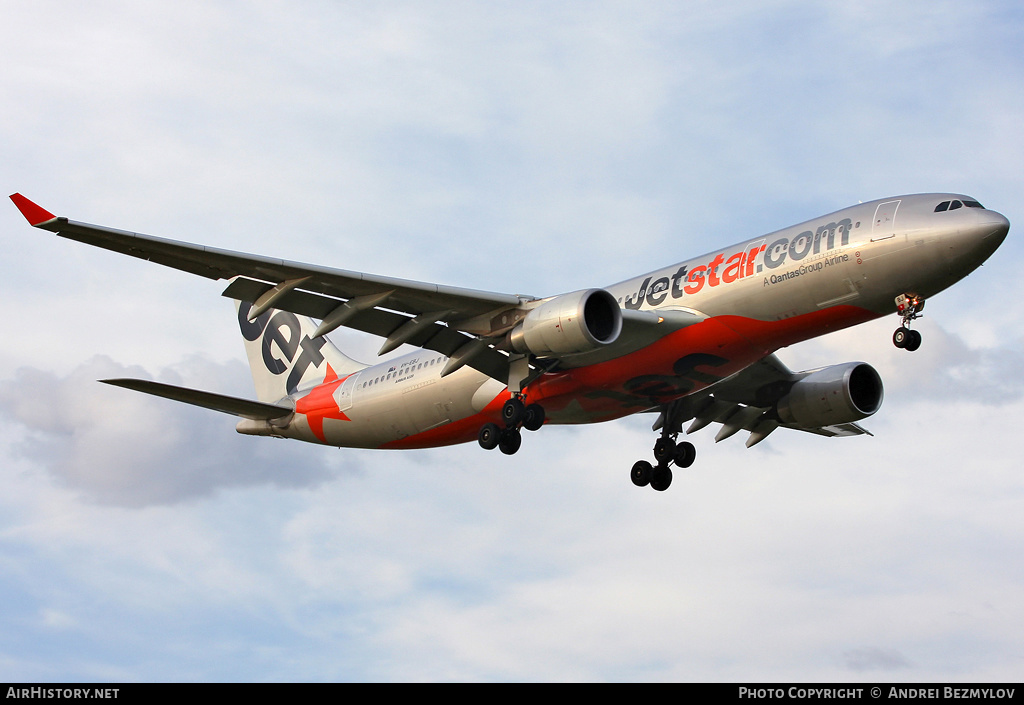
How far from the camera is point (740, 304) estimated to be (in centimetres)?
2541

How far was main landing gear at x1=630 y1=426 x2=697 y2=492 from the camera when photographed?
3288 cm

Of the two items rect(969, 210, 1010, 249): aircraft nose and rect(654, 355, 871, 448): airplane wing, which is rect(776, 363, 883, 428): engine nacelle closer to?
rect(654, 355, 871, 448): airplane wing

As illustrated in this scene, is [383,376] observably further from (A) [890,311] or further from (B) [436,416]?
(A) [890,311]

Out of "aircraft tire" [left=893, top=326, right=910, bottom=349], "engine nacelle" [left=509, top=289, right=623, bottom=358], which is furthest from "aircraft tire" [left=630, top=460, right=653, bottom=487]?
"aircraft tire" [left=893, top=326, right=910, bottom=349]

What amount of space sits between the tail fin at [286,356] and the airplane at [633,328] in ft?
9.30

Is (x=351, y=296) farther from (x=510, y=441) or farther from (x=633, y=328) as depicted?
(x=633, y=328)

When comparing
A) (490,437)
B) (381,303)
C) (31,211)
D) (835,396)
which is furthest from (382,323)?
(835,396)

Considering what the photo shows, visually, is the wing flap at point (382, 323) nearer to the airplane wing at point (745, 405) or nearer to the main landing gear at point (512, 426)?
the main landing gear at point (512, 426)

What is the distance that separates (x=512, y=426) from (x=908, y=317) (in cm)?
990

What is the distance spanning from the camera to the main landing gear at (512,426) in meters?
28.1

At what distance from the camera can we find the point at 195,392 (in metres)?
30.4

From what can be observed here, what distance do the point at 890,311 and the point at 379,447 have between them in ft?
50.3

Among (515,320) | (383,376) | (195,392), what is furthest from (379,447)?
(515,320)
